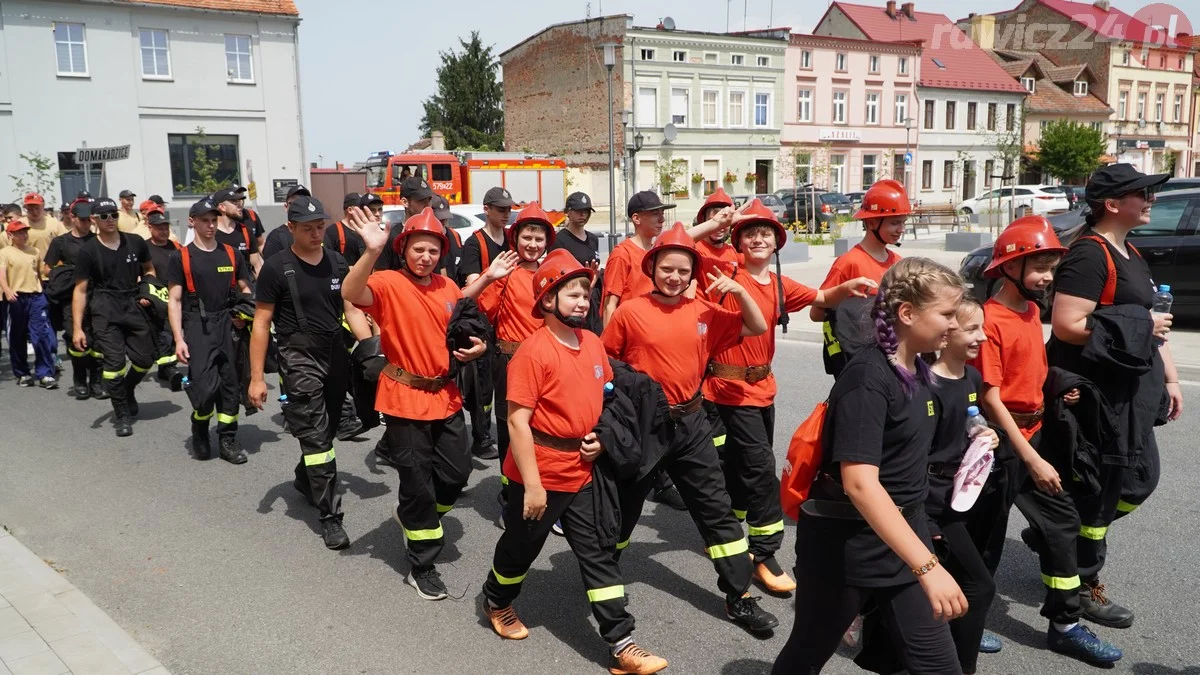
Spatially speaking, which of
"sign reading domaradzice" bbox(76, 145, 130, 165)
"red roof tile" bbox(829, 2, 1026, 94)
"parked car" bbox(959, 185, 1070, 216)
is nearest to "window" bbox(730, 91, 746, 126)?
"red roof tile" bbox(829, 2, 1026, 94)

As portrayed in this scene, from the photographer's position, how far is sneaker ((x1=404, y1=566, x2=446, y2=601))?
4812mm

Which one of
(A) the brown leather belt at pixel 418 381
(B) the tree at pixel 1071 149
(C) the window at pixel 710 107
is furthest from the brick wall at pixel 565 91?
(A) the brown leather belt at pixel 418 381

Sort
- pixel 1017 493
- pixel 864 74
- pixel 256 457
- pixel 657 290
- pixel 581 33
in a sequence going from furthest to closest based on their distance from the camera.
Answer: pixel 864 74 → pixel 581 33 → pixel 256 457 → pixel 657 290 → pixel 1017 493

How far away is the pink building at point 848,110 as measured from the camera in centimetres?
5084

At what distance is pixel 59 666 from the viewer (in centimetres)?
397

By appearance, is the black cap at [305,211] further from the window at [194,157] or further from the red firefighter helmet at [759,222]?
the window at [194,157]

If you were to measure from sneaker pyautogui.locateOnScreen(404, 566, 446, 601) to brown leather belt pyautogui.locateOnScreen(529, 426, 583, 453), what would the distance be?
1.32 meters

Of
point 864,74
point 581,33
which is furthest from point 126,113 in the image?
point 864,74

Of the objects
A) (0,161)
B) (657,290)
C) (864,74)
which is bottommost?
(657,290)

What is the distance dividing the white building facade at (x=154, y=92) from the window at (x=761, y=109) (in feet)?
82.3

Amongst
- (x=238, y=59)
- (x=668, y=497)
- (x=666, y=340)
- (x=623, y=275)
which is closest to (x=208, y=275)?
(x=623, y=275)

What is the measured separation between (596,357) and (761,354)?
1.21 metres

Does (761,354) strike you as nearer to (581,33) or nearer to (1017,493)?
(1017,493)

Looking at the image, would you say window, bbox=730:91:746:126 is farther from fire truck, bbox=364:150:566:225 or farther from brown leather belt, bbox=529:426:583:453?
brown leather belt, bbox=529:426:583:453
